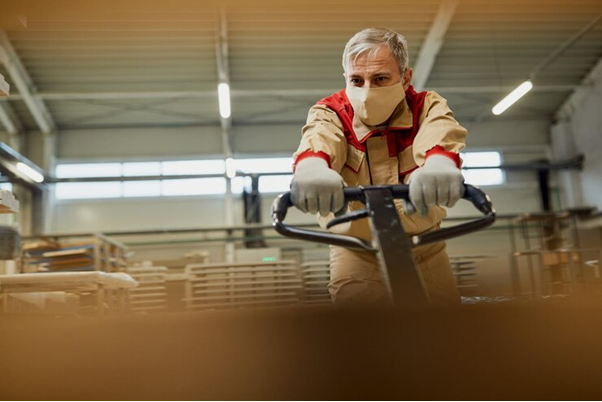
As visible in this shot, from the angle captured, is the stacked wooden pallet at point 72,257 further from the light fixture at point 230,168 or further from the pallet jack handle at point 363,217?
the pallet jack handle at point 363,217

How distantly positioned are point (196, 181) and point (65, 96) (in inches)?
152

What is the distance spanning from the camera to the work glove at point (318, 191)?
61.1 inches

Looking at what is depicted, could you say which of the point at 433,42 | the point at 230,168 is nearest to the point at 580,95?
the point at 433,42

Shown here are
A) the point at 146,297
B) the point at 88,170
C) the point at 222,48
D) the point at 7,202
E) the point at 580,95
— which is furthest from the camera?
the point at 88,170

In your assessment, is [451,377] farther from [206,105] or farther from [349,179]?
[206,105]

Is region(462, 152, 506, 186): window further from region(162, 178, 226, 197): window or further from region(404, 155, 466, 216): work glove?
Answer: region(404, 155, 466, 216): work glove

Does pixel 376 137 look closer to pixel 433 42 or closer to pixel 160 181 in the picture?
pixel 433 42

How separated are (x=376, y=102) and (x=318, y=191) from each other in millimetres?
590

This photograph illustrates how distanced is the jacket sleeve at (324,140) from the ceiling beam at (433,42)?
10.2m

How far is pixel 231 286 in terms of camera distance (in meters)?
7.68

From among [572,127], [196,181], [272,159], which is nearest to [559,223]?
[572,127]

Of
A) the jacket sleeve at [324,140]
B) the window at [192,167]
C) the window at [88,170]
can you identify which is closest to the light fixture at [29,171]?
the window at [88,170]

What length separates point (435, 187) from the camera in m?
1.55

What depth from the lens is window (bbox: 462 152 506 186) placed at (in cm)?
1588
